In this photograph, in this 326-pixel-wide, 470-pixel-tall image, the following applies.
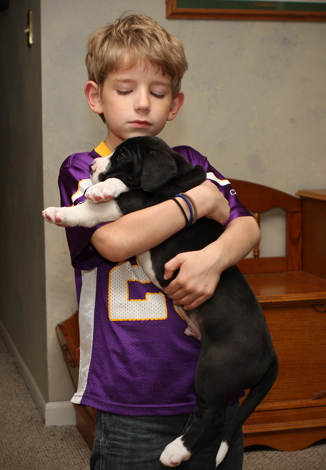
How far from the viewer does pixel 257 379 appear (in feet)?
3.79

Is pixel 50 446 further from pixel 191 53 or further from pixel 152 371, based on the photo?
pixel 191 53

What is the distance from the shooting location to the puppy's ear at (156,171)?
1.13m

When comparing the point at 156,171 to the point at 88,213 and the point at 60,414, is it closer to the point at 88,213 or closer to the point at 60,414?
the point at 88,213

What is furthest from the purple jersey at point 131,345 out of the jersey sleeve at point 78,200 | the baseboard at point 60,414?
the baseboard at point 60,414

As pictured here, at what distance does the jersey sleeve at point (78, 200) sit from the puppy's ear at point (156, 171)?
142 mm

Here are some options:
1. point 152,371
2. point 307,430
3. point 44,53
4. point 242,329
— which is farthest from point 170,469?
point 44,53

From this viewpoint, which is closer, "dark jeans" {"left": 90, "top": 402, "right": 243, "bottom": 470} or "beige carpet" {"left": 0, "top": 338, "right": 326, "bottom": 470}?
"dark jeans" {"left": 90, "top": 402, "right": 243, "bottom": 470}

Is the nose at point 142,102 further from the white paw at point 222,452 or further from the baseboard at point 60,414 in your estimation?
the baseboard at point 60,414

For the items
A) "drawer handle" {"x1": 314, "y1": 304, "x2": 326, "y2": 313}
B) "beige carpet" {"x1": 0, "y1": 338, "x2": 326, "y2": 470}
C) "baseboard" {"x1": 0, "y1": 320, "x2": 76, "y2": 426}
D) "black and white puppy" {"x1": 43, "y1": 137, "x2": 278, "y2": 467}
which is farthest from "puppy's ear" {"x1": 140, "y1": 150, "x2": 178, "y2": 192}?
"baseboard" {"x1": 0, "y1": 320, "x2": 76, "y2": 426}

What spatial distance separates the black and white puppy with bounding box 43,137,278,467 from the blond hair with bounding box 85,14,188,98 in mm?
200

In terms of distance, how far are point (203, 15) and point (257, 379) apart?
1.91 meters

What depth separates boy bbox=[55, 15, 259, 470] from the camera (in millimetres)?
1208

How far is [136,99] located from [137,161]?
0.16m

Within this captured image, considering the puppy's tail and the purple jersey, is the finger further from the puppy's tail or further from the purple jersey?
the puppy's tail
